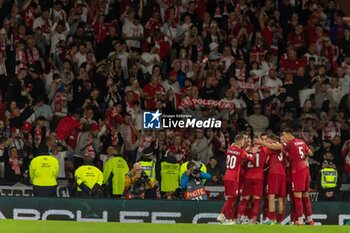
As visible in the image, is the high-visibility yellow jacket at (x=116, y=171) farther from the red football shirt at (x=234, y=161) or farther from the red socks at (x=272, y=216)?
the red socks at (x=272, y=216)

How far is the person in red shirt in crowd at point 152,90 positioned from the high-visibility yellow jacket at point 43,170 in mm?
3682

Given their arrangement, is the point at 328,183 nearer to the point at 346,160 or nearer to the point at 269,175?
the point at 346,160

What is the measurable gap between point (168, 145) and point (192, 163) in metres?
2.62

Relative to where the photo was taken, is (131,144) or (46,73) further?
(46,73)

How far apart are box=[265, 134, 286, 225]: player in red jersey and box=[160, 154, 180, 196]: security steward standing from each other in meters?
2.66

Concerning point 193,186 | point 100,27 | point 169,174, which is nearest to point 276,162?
point 193,186

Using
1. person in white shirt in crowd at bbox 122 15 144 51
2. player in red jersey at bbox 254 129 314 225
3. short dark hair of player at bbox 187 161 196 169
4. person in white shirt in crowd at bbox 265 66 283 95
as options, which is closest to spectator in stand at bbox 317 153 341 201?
player in red jersey at bbox 254 129 314 225

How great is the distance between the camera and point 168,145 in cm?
1756

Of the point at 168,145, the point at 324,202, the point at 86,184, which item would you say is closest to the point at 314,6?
the point at 168,145

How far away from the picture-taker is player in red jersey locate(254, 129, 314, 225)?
13.7 m

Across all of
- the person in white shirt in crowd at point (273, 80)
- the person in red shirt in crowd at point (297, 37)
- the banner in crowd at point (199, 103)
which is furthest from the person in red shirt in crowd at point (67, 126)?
the person in red shirt in crowd at point (297, 37)

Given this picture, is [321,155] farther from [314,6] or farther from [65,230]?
[65,230]

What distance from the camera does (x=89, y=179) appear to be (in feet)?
50.5

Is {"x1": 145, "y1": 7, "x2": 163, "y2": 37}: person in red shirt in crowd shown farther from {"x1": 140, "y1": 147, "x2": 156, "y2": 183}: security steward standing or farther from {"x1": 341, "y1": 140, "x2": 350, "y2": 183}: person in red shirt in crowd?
{"x1": 341, "y1": 140, "x2": 350, "y2": 183}: person in red shirt in crowd
